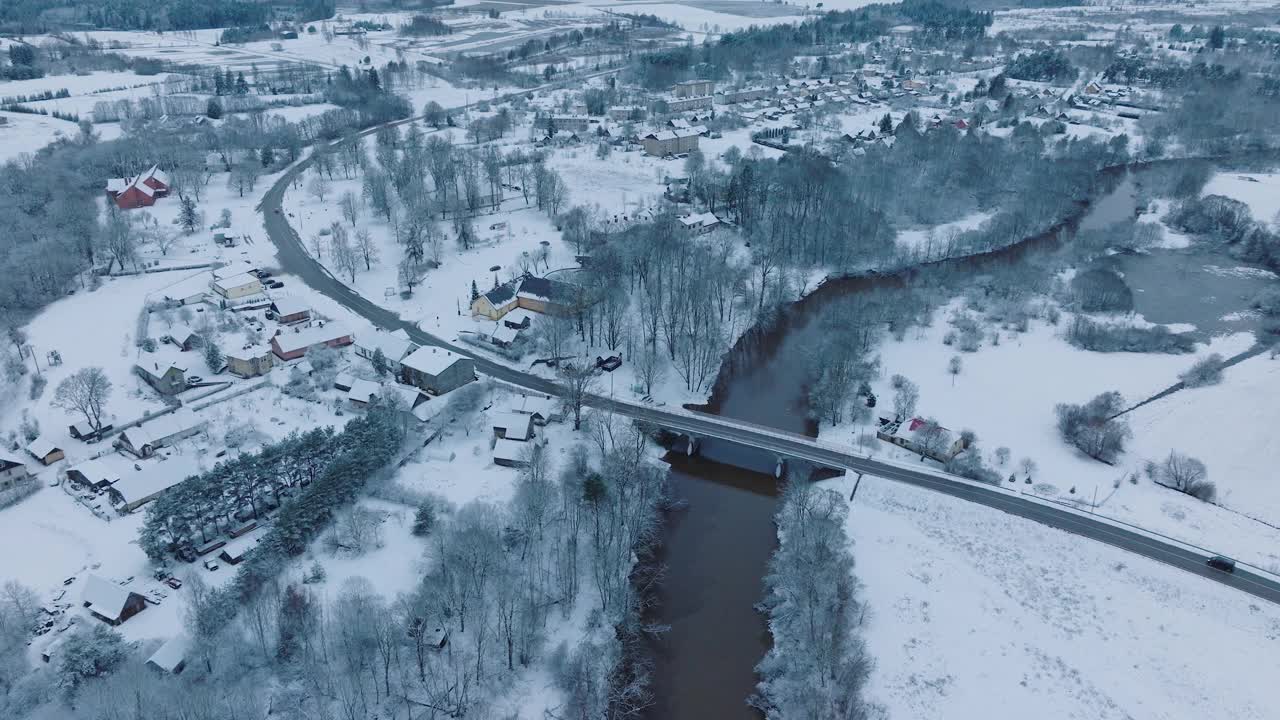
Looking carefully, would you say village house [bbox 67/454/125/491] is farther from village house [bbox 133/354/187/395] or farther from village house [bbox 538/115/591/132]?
village house [bbox 538/115/591/132]

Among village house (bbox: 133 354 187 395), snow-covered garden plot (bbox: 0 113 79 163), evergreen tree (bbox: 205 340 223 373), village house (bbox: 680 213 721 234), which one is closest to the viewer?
village house (bbox: 133 354 187 395)

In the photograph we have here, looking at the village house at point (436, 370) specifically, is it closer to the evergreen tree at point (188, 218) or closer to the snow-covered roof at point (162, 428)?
the snow-covered roof at point (162, 428)

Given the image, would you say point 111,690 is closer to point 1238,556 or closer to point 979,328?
point 1238,556

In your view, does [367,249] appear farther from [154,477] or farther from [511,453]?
[511,453]

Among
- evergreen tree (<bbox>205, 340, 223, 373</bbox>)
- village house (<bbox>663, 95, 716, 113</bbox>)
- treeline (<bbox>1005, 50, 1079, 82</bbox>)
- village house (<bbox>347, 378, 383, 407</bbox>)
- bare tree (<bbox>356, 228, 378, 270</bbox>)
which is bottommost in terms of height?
village house (<bbox>347, 378, 383, 407</bbox>)

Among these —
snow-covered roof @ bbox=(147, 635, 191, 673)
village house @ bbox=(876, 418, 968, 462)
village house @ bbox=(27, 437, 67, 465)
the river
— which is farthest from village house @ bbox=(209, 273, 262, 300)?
village house @ bbox=(876, 418, 968, 462)

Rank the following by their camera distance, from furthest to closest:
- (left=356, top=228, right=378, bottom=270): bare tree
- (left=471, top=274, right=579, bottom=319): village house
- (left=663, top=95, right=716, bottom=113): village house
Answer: (left=663, top=95, right=716, bottom=113): village house → (left=356, top=228, right=378, bottom=270): bare tree → (left=471, top=274, right=579, bottom=319): village house
